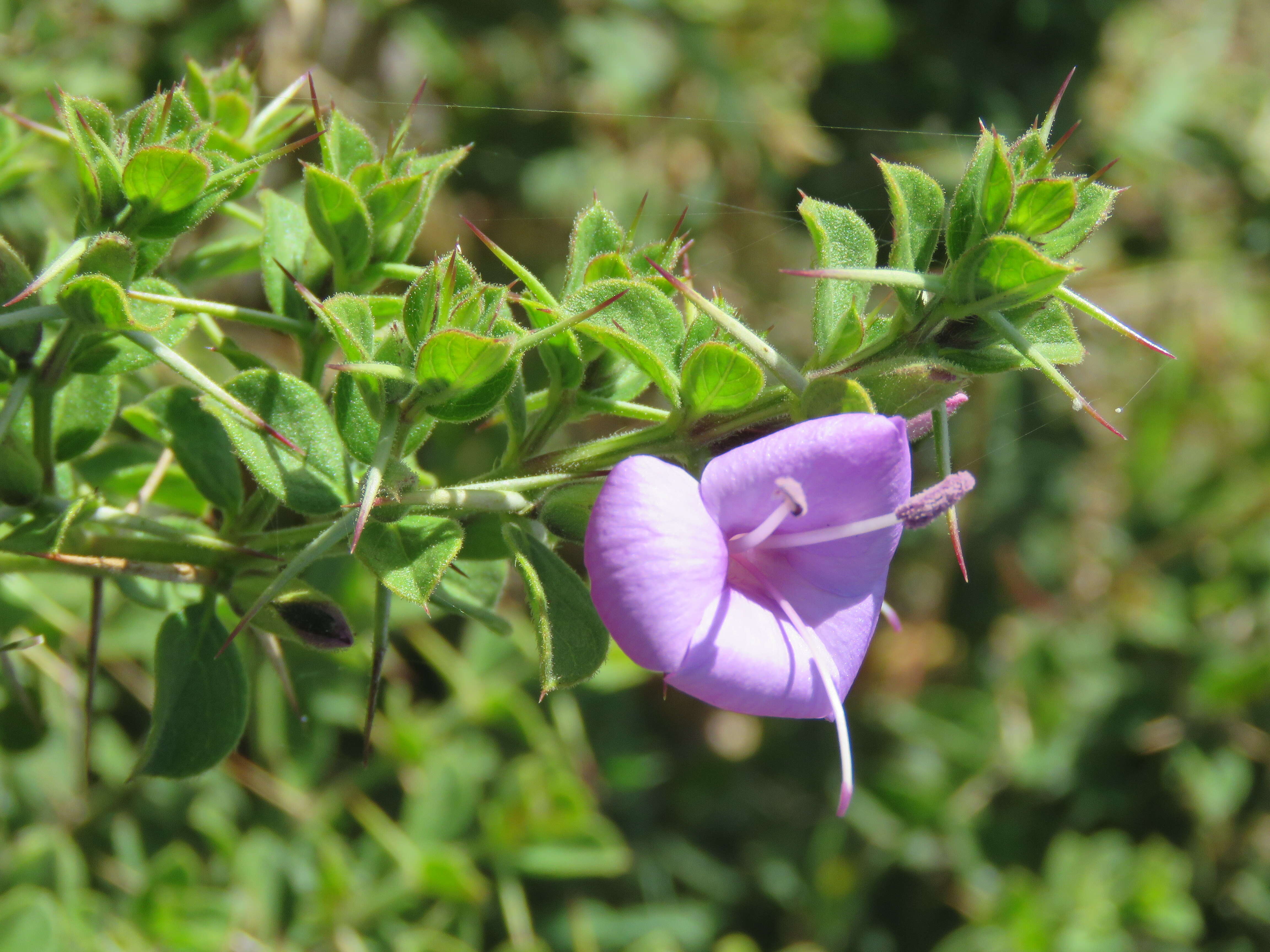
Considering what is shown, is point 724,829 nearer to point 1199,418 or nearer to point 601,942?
point 601,942

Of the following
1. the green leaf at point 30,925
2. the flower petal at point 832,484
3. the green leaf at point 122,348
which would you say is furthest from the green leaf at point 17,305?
the green leaf at point 30,925

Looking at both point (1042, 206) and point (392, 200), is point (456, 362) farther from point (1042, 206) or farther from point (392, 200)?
point (1042, 206)

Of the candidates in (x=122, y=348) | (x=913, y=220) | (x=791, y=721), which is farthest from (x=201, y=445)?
(x=791, y=721)

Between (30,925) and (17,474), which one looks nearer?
(17,474)

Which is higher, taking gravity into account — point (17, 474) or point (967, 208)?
point (967, 208)

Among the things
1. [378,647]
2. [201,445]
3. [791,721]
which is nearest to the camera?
[378,647]

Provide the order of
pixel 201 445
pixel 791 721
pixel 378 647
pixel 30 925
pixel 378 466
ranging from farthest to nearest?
pixel 791 721, pixel 30 925, pixel 201 445, pixel 378 647, pixel 378 466
